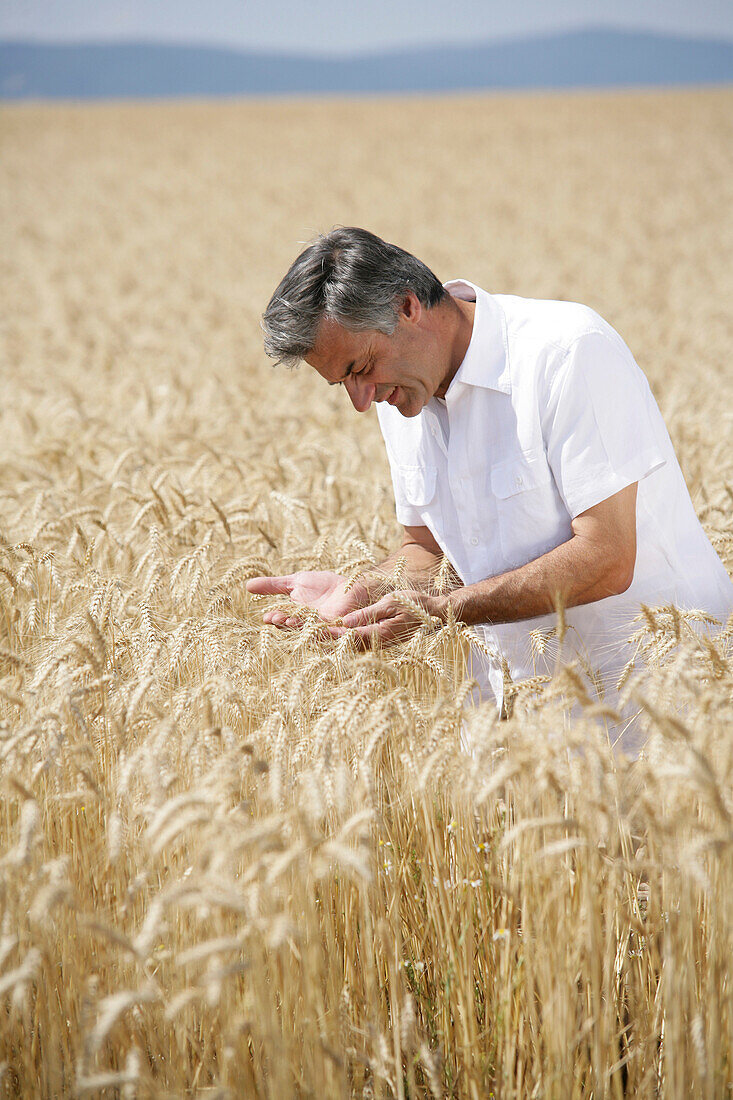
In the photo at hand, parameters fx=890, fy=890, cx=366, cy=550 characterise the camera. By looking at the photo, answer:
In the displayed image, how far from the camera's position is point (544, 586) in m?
2.01

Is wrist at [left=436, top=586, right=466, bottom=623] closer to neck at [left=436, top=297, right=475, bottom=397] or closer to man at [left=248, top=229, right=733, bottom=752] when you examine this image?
man at [left=248, top=229, right=733, bottom=752]

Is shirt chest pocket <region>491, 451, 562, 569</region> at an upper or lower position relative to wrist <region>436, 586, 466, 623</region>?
upper

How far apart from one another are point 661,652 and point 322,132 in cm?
2880

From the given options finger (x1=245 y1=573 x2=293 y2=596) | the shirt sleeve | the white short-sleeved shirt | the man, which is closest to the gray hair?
the man

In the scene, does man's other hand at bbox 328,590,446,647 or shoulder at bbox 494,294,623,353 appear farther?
shoulder at bbox 494,294,623,353

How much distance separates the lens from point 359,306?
6.82 ft

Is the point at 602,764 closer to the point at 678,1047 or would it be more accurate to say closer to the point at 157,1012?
the point at 678,1047

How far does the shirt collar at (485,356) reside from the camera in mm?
2215

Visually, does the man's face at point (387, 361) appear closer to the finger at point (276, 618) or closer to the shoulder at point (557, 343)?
the shoulder at point (557, 343)

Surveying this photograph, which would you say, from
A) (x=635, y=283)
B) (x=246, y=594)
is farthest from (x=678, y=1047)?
(x=635, y=283)

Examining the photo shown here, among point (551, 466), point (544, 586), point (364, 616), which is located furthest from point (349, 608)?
point (551, 466)

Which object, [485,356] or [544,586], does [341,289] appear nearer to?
[485,356]

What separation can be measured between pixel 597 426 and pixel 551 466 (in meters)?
0.18

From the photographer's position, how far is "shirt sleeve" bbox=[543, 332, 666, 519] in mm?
2008
